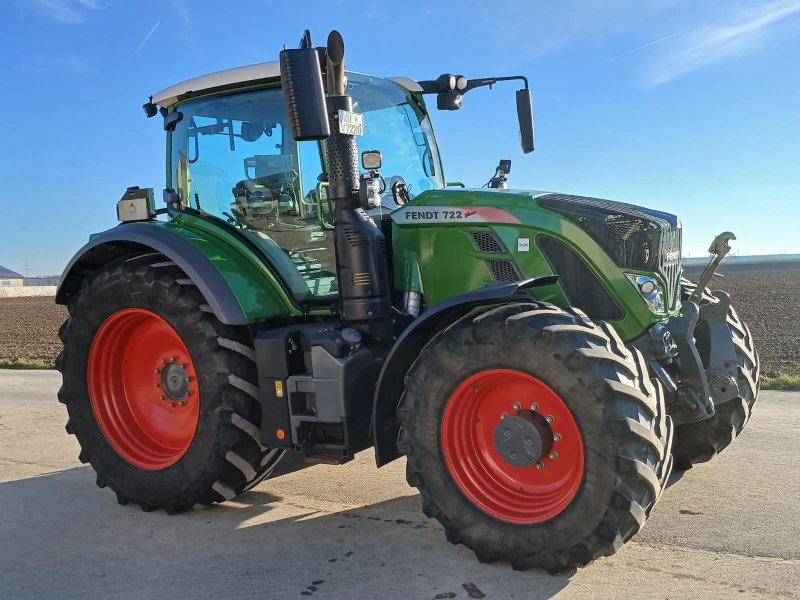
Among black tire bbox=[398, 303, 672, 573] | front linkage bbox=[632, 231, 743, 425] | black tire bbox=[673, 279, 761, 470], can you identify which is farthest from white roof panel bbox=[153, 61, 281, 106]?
black tire bbox=[673, 279, 761, 470]

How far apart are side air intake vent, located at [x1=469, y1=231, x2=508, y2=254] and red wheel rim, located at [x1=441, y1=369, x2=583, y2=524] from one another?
82cm

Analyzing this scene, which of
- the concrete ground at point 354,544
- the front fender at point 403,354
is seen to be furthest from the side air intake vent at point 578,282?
the concrete ground at point 354,544

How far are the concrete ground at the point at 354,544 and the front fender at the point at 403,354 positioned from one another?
528 millimetres

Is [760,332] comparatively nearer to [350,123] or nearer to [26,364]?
[350,123]

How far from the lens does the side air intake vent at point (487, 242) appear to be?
13.1 feet

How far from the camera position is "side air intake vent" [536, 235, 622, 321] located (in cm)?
380

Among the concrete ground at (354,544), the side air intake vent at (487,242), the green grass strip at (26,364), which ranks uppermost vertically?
the side air intake vent at (487,242)

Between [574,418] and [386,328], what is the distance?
4.41 ft

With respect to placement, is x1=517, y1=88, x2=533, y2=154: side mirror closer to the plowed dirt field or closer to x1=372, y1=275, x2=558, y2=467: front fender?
x1=372, y1=275, x2=558, y2=467: front fender

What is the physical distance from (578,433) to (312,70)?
2078 mm

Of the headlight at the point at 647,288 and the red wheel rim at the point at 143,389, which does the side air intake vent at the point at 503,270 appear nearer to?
the headlight at the point at 647,288

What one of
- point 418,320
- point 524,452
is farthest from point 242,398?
point 524,452

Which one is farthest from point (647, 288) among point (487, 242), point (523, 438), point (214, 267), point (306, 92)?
point (214, 267)

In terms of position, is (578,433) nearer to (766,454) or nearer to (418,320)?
(418,320)
